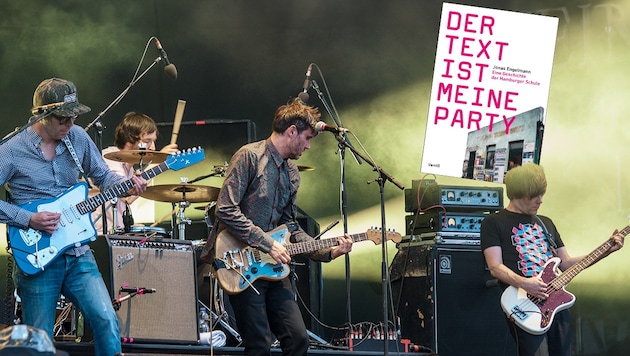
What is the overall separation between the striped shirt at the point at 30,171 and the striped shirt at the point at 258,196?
0.88 m

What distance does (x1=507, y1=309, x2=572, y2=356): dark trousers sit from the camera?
5.59 meters

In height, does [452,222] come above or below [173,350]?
above

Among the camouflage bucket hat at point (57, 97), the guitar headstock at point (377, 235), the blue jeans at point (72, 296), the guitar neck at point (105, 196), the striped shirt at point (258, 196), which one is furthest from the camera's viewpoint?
the guitar headstock at point (377, 235)

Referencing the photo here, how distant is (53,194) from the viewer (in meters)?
5.09

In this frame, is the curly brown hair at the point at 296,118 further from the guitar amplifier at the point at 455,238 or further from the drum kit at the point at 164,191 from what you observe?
the guitar amplifier at the point at 455,238

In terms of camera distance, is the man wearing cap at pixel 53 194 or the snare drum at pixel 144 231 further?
the snare drum at pixel 144 231

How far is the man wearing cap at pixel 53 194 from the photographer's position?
4871 mm

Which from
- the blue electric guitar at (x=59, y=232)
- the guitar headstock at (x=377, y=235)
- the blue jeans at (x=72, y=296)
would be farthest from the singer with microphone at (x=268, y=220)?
the blue jeans at (x=72, y=296)

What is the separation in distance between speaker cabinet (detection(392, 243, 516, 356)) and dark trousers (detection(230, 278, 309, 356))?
172 cm

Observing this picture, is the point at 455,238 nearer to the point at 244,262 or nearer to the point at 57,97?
the point at 244,262

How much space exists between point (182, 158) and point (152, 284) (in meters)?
1.01

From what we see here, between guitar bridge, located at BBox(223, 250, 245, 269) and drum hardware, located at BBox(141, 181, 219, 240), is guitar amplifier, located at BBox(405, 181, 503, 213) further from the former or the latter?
guitar bridge, located at BBox(223, 250, 245, 269)

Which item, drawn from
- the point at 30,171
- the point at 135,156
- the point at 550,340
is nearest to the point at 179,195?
the point at 135,156

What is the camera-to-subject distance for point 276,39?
8.95 meters
